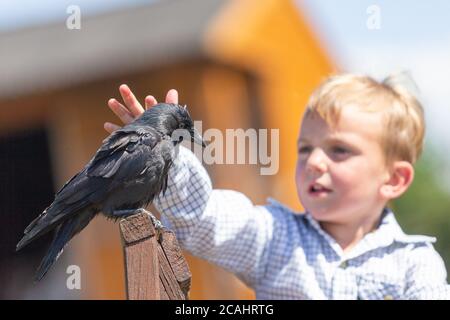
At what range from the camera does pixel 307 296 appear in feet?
10.5

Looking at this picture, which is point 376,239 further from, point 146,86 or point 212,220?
point 146,86

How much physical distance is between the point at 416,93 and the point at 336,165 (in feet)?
1.90

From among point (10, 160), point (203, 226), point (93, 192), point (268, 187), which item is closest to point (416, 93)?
point (203, 226)

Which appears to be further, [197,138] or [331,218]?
[331,218]

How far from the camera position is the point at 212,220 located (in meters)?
3.17

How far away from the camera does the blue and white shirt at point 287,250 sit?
3.12m

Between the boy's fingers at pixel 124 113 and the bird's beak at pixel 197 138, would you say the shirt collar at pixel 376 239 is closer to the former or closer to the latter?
the bird's beak at pixel 197 138

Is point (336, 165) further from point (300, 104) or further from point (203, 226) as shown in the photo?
point (300, 104)

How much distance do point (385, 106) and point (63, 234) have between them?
1.51 meters

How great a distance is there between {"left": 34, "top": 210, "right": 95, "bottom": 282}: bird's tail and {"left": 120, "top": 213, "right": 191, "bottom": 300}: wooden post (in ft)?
1.09

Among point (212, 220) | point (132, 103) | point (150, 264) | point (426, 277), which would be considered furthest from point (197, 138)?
point (426, 277)

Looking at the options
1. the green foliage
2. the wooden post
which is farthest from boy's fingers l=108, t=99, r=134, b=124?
the green foliage

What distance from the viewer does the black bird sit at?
2486 millimetres

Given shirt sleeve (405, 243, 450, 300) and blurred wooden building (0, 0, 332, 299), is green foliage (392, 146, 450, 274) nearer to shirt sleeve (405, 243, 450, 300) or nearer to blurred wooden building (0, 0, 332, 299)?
blurred wooden building (0, 0, 332, 299)
